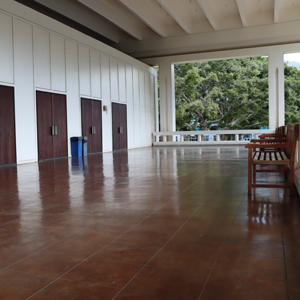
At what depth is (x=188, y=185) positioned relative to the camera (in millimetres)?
5492

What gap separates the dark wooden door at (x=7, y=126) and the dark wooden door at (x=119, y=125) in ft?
24.0

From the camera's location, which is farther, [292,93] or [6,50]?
[292,93]

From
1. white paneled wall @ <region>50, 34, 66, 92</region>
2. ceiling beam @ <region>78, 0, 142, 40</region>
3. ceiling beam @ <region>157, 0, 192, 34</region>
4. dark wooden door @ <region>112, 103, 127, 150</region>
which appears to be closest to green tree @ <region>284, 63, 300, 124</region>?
ceiling beam @ <region>157, 0, 192, 34</region>

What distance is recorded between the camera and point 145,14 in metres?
17.4

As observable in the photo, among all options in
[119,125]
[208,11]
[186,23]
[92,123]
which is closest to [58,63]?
[92,123]

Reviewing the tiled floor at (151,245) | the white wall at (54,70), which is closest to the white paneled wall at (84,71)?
the white wall at (54,70)

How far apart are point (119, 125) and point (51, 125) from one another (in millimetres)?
5995

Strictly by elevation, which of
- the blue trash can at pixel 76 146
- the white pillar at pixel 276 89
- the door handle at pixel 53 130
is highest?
the white pillar at pixel 276 89

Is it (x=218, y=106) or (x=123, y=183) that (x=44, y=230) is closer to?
(x=123, y=183)

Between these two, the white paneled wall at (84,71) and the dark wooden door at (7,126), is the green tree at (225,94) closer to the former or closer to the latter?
the white paneled wall at (84,71)

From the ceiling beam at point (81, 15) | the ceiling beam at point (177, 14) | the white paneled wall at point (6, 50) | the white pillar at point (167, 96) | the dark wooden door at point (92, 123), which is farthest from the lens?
the white pillar at point (167, 96)

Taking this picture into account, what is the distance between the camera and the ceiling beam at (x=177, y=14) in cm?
1615

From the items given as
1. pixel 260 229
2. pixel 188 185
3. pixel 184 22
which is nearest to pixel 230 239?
pixel 260 229

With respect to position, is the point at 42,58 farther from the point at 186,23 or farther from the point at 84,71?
the point at 186,23
